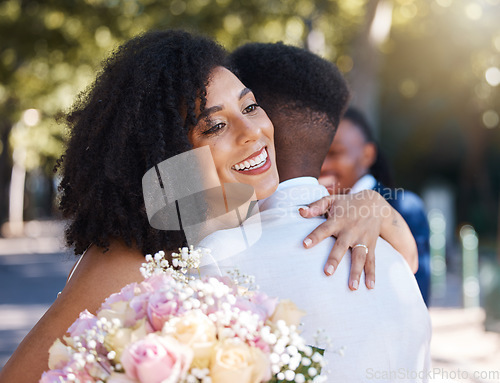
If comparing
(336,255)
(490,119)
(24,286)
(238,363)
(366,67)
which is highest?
(490,119)

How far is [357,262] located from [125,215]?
784 millimetres

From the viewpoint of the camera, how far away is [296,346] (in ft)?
5.01

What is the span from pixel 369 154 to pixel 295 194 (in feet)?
10.2

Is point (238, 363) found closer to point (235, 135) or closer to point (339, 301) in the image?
point (339, 301)

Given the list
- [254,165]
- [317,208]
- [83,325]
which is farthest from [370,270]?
[83,325]

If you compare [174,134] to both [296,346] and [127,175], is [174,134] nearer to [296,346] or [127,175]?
[127,175]

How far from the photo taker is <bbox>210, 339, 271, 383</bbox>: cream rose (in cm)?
139

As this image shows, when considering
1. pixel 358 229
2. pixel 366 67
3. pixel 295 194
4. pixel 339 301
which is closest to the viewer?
pixel 339 301

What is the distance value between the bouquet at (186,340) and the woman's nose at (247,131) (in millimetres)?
863

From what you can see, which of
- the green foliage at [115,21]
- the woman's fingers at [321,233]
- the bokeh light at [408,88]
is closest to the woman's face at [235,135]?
the woman's fingers at [321,233]

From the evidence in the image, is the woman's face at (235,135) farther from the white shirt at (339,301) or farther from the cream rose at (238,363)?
the cream rose at (238,363)

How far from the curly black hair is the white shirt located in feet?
1.15

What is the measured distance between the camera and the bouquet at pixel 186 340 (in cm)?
140

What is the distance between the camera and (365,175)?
494cm
